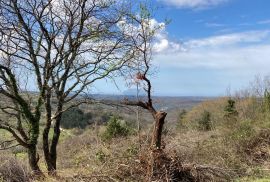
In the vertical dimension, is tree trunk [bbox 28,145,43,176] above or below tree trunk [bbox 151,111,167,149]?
below

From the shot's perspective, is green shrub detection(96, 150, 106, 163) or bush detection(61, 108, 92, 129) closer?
green shrub detection(96, 150, 106, 163)

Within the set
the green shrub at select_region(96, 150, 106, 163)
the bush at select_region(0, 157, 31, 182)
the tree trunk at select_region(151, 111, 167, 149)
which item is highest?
the tree trunk at select_region(151, 111, 167, 149)

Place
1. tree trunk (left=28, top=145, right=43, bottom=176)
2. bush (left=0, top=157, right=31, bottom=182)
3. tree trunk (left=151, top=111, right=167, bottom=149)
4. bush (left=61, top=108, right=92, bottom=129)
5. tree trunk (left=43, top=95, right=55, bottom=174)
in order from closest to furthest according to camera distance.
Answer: tree trunk (left=151, top=111, right=167, bottom=149)
bush (left=0, top=157, right=31, bottom=182)
tree trunk (left=28, top=145, right=43, bottom=176)
tree trunk (left=43, top=95, right=55, bottom=174)
bush (left=61, top=108, right=92, bottom=129)

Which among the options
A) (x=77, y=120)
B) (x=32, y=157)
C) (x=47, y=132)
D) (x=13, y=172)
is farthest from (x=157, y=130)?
(x=77, y=120)

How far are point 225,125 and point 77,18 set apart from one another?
9.26 m

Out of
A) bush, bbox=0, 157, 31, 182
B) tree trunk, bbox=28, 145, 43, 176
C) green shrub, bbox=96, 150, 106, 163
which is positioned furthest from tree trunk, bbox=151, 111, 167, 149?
tree trunk, bbox=28, 145, 43, 176

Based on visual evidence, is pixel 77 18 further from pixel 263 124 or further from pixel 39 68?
pixel 263 124

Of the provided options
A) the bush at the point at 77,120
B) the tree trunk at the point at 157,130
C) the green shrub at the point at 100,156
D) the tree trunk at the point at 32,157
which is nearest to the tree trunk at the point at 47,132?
the tree trunk at the point at 32,157

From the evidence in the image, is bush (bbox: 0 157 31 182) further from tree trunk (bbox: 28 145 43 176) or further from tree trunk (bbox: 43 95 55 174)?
tree trunk (bbox: 43 95 55 174)

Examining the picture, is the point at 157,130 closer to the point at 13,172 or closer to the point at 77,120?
the point at 13,172

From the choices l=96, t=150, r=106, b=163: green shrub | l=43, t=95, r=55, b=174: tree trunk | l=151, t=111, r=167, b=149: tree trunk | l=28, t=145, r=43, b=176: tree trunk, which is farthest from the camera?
l=43, t=95, r=55, b=174: tree trunk

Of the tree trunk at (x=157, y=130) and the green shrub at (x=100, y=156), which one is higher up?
the tree trunk at (x=157, y=130)

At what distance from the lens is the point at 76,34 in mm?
16969

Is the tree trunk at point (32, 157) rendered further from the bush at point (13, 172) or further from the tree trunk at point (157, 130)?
the tree trunk at point (157, 130)
